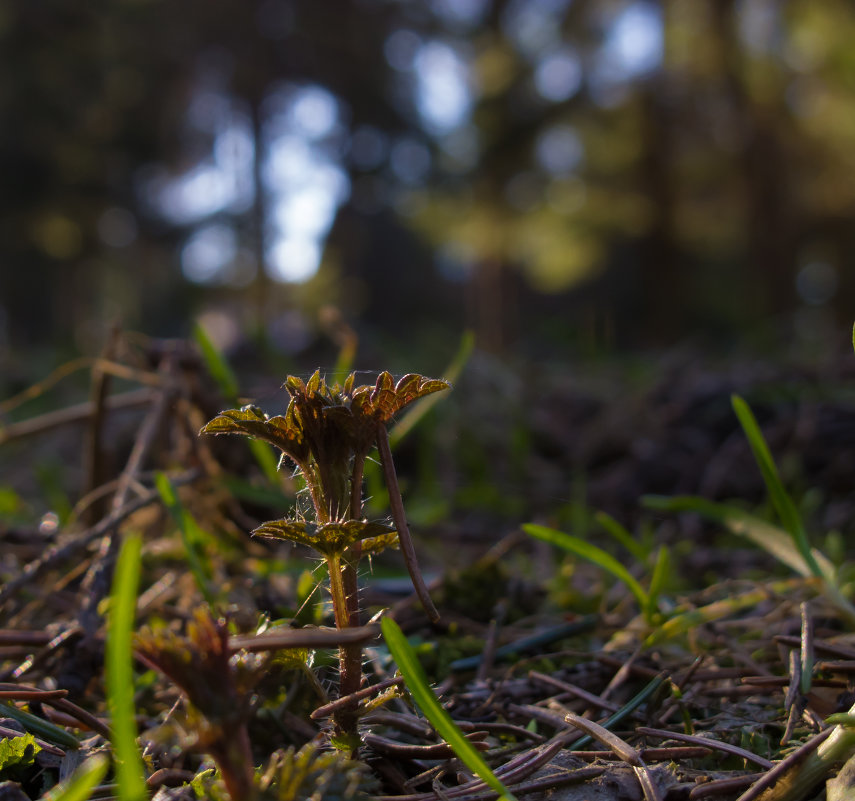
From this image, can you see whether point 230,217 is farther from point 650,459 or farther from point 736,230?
point 650,459

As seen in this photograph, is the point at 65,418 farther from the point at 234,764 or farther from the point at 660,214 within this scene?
the point at 660,214

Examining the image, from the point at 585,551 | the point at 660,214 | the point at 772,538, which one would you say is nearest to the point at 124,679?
the point at 585,551

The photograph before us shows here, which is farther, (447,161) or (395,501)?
(447,161)

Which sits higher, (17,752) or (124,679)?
Answer: (124,679)

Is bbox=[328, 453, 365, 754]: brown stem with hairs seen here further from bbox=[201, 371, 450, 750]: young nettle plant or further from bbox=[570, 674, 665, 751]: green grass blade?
bbox=[570, 674, 665, 751]: green grass blade

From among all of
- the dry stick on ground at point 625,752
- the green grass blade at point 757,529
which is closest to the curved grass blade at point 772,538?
the green grass blade at point 757,529

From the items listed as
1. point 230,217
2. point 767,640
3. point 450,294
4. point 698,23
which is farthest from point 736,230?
point 767,640

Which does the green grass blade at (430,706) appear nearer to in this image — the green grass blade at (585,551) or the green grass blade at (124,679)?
the green grass blade at (124,679)
